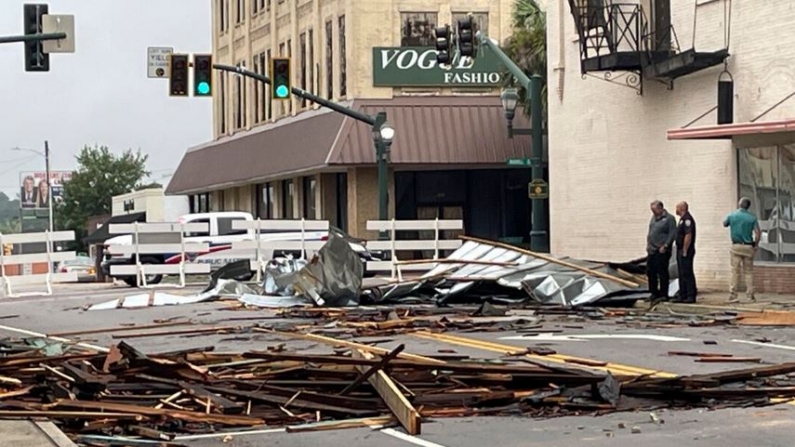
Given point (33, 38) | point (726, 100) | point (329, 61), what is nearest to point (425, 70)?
point (329, 61)

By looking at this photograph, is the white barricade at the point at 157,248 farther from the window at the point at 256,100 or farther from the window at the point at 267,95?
the window at the point at 256,100

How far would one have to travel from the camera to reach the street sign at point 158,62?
32.0m

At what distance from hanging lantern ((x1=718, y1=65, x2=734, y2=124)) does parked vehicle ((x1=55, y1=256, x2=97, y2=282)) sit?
23.1 m

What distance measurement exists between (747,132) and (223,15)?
3970 centimetres

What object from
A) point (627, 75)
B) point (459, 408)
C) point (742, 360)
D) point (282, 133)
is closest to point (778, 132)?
point (627, 75)

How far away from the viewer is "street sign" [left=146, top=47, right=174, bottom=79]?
105 ft

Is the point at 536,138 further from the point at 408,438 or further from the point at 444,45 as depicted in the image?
the point at 408,438

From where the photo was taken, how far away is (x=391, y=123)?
143 feet

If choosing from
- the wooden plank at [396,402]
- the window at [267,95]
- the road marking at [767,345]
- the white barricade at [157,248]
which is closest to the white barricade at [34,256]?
the white barricade at [157,248]

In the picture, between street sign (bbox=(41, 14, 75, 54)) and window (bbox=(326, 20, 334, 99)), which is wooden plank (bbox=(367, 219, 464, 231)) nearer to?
street sign (bbox=(41, 14, 75, 54))

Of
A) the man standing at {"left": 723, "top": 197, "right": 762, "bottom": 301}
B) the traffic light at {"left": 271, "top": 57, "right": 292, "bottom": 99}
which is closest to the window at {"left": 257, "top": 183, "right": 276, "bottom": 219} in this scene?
the traffic light at {"left": 271, "top": 57, "right": 292, "bottom": 99}

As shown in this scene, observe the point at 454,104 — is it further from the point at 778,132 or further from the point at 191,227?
the point at 778,132

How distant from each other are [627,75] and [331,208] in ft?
63.3

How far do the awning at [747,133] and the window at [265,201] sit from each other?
29.3 meters
